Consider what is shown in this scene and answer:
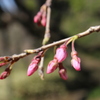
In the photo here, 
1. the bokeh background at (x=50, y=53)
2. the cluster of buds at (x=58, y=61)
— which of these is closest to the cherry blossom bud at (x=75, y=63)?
the cluster of buds at (x=58, y=61)

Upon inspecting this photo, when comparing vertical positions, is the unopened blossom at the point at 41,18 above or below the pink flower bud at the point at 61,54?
above

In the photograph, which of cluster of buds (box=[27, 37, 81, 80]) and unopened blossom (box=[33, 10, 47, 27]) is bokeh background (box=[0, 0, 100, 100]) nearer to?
unopened blossom (box=[33, 10, 47, 27])

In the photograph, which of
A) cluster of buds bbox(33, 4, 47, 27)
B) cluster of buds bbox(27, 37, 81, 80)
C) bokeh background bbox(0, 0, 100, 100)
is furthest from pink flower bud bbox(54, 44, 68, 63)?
bokeh background bbox(0, 0, 100, 100)

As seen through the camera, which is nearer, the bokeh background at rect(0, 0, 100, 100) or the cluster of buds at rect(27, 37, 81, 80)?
the cluster of buds at rect(27, 37, 81, 80)

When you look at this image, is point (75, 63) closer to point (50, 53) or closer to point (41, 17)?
point (41, 17)

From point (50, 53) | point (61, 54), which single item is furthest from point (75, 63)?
point (50, 53)

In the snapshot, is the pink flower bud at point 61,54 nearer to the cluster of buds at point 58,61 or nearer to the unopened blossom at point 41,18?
the cluster of buds at point 58,61

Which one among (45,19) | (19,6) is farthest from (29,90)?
(45,19)

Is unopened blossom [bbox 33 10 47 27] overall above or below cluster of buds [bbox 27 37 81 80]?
above

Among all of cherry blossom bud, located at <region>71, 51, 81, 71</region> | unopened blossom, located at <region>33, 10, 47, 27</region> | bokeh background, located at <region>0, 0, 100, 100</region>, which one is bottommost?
cherry blossom bud, located at <region>71, 51, 81, 71</region>
